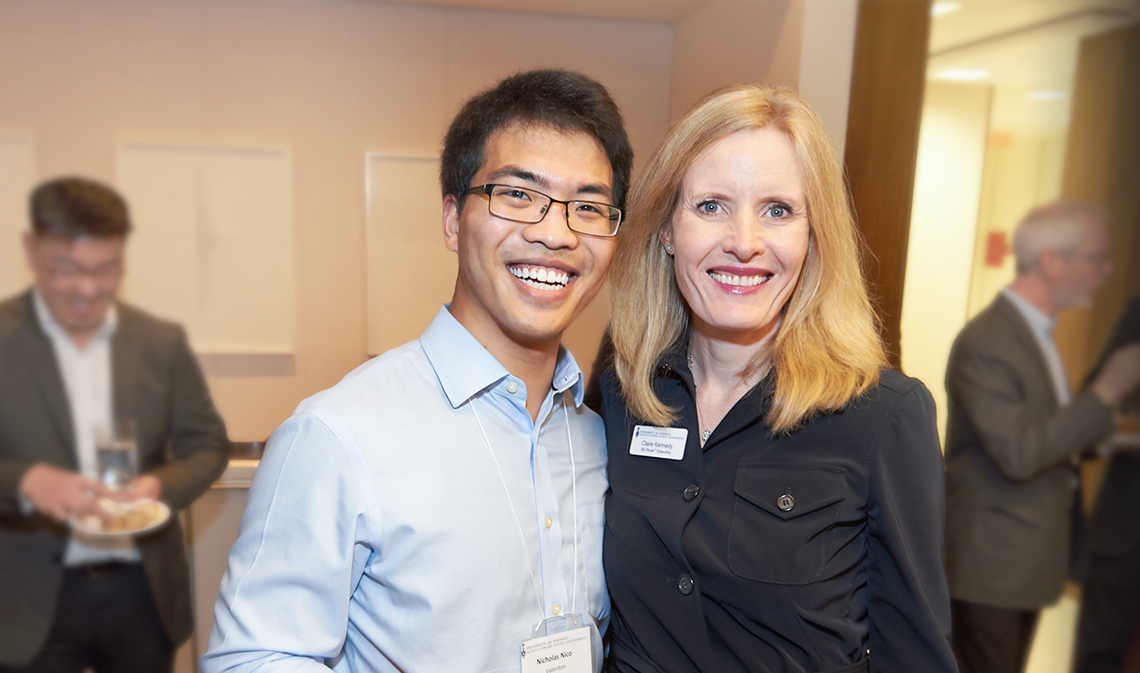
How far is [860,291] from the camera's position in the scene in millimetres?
1312

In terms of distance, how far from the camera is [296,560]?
1002 mm

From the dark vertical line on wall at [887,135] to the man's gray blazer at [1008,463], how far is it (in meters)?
0.29

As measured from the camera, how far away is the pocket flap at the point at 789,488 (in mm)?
1090

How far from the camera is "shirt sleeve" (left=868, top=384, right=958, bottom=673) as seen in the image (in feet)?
3.51

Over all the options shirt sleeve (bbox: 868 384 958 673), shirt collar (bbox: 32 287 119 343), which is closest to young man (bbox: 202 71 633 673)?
shirt sleeve (bbox: 868 384 958 673)

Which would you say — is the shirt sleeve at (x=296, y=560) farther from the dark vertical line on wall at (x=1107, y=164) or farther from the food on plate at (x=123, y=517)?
the food on plate at (x=123, y=517)

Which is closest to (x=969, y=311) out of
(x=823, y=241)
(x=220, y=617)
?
(x=823, y=241)

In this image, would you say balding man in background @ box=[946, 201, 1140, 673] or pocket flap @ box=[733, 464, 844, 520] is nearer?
pocket flap @ box=[733, 464, 844, 520]

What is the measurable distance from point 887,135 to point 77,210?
130 inches

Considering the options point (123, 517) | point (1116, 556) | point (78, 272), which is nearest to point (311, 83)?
point (78, 272)

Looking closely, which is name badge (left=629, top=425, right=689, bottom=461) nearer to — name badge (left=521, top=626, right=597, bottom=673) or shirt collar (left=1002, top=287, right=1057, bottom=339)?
name badge (left=521, top=626, right=597, bottom=673)

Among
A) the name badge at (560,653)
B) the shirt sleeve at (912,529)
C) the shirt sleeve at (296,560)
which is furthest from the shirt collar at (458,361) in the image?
the shirt sleeve at (912,529)

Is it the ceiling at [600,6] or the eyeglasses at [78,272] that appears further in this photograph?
the ceiling at [600,6]

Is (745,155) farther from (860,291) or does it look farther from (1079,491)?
(1079,491)
